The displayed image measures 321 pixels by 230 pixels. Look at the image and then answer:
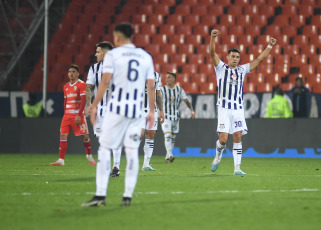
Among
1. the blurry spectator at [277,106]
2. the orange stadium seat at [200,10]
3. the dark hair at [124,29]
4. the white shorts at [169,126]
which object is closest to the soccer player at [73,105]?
the white shorts at [169,126]

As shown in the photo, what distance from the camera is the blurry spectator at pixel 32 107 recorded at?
67.3 feet

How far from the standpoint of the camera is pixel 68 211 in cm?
654

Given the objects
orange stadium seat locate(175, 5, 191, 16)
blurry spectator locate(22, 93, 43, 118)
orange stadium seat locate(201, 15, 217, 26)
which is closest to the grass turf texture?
blurry spectator locate(22, 93, 43, 118)

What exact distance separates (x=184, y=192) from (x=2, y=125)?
12542mm

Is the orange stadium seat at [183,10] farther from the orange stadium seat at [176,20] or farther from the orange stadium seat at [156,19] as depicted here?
the orange stadium seat at [156,19]

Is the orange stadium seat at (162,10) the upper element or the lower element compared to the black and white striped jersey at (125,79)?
upper

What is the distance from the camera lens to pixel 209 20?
2434cm

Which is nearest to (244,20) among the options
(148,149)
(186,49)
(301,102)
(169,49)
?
(186,49)

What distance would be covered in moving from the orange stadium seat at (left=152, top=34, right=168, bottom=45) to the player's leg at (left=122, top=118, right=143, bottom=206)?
17.2 meters

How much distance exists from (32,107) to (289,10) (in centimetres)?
952

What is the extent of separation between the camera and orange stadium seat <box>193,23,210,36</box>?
79.2 feet

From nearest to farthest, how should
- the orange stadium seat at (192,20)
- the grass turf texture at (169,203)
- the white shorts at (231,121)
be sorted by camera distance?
the grass turf texture at (169,203) < the white shorts at (231,121) < the orange stadium seat at (192,20)

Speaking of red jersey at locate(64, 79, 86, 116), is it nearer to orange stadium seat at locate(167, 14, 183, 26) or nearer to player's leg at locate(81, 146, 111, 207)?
player's leg at locate(81, 146, 111, 207)

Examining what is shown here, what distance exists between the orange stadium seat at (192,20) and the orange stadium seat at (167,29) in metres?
0.53
